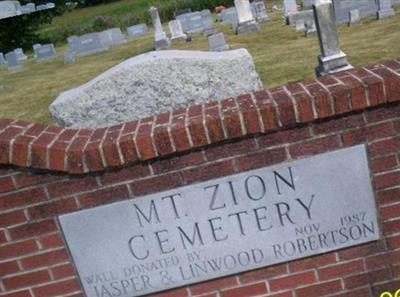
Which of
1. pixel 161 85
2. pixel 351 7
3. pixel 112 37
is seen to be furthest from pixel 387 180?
pixel 112 37

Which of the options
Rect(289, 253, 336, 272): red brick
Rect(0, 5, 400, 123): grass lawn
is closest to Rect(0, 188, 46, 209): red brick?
Rect(289, 253, 336, 272): red brick

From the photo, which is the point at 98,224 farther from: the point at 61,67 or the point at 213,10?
the point at 213,10

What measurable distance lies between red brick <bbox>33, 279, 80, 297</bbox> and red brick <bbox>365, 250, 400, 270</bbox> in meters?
1.76

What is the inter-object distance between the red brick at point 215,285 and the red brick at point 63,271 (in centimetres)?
73

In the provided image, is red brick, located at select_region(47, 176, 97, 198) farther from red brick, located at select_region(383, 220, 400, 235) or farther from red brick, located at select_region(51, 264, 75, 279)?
red brick, located at select_region(383, 220, 400, 235)

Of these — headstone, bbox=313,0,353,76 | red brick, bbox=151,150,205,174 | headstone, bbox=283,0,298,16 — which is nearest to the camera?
red brick, bbox=151,150,205,174

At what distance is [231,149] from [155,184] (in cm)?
48

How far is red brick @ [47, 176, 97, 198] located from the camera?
9.86 ft

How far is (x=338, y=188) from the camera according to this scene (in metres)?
3.02

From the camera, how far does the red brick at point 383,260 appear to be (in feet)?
10.3

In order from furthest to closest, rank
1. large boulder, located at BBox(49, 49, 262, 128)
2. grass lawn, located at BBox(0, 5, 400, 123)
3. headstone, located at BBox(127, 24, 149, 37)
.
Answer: headstone, located at BBox(127, 24, 149, 37) → grass lawn, located at BBox(0, 5, 400, 123) → large boulder, located at BBox(49, 49, 262, 128)

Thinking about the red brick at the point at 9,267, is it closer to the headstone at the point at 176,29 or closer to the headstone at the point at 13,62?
the headstone at the point at 176,29

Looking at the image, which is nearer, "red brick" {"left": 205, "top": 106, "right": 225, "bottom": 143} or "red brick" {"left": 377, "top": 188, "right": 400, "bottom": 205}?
"red brick" {"left": 205, "top": 106, "right": 225, "bottom": 143}

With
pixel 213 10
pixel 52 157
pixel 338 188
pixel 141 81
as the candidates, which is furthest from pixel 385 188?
pixel 213 10
